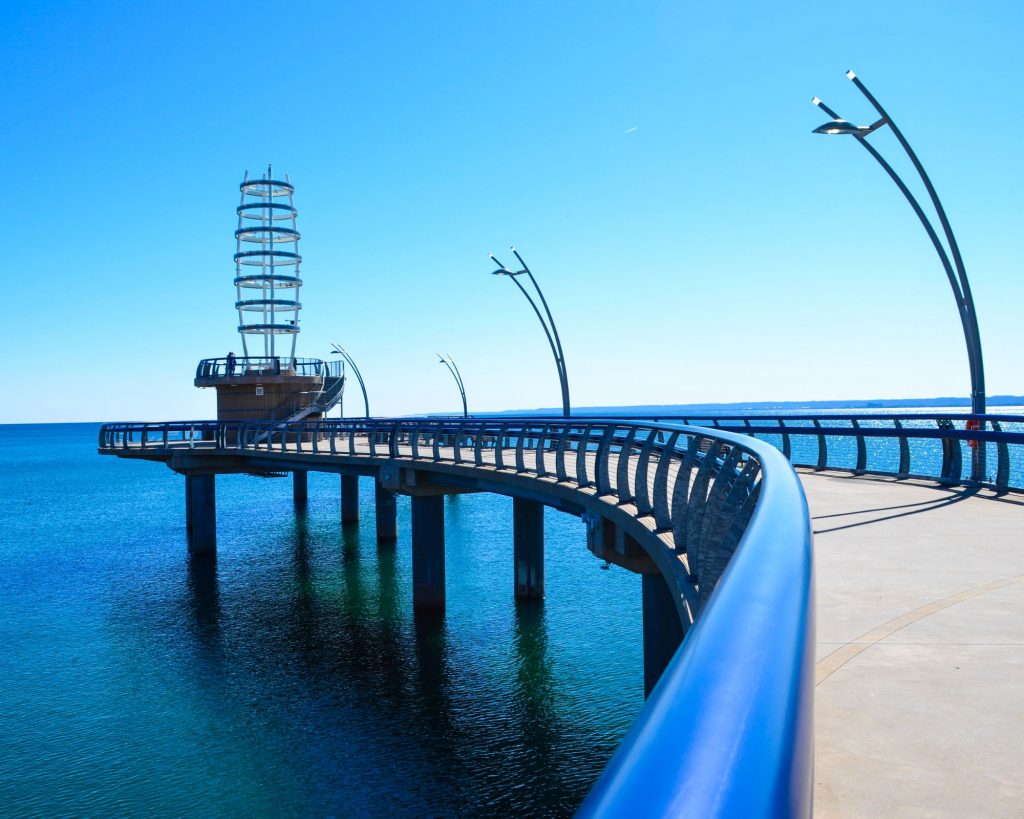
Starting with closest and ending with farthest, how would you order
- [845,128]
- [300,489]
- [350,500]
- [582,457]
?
[582,457] < [845,128] < [350,500] < [300,489]

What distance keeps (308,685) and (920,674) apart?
15434mm

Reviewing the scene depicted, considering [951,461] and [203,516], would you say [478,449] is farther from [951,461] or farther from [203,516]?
[203,516]

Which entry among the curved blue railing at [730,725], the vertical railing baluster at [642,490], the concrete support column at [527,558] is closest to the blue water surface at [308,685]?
the concrete support column at [527,558]

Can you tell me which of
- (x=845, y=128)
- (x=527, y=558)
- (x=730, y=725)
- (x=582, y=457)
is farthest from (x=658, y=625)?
(x=527, y=558)

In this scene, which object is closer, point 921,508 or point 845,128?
point 921,508

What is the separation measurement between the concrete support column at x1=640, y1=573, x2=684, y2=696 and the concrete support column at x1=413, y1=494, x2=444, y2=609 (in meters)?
12.4

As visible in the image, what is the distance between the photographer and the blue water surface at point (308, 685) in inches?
511

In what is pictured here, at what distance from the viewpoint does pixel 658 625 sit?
11211mm

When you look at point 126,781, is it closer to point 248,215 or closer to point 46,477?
point 248,215

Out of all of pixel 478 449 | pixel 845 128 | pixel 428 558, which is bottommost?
pixel 428 558

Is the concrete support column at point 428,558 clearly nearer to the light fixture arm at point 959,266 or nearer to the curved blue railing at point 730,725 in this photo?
the light fixture arm at point 959,266

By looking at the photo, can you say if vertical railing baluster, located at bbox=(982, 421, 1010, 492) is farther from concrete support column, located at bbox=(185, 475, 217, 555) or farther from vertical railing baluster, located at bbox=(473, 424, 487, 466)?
concrete support column, located at bbox=(185, 475, 217, 555)

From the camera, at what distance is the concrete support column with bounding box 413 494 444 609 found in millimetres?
23422

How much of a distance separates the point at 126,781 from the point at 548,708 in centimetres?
679
